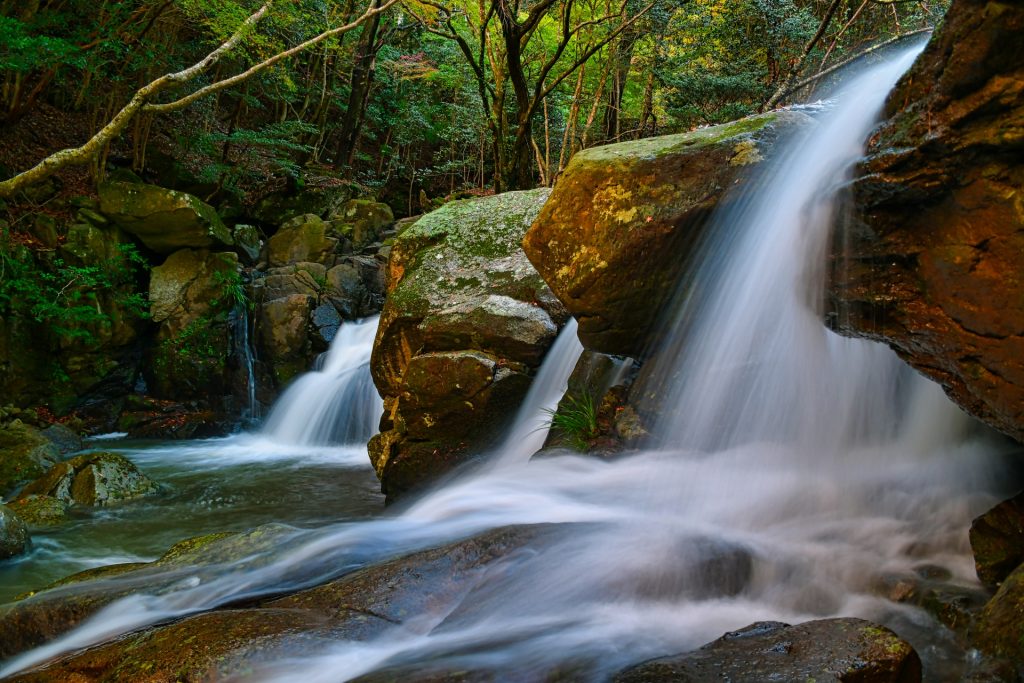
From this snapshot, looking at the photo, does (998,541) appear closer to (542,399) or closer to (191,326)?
(542,399)

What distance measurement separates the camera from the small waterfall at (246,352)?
1227cm

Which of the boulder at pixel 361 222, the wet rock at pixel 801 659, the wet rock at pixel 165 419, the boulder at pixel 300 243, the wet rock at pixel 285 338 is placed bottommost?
the wet rock at pixel 165 419

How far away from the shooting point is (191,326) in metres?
12.2

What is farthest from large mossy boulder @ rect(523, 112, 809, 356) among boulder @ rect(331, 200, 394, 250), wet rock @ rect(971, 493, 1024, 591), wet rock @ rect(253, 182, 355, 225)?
wet rock @ rect(253, 182, 355, 225)

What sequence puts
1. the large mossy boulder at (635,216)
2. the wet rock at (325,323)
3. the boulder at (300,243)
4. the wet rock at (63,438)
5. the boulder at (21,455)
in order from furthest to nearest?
the boulder at (300,243), the wet rock at (325,323), the wet rock at (63,438), the boulder at (21,455), the large mossy boulder at (635,216)

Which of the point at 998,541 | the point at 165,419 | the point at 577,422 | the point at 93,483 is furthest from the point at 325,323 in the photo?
the point at 998,541

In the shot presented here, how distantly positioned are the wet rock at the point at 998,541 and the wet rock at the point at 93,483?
26.3 ft

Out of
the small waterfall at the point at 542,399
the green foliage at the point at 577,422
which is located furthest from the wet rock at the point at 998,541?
the small waterfall at the point at 542,399

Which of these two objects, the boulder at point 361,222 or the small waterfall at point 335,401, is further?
the boulder at point 361,222

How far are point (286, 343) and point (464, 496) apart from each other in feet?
27.6

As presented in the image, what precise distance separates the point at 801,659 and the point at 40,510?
751 cm

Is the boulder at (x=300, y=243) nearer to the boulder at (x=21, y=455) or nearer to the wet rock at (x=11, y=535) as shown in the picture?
the boulder at (x=21, y=455)

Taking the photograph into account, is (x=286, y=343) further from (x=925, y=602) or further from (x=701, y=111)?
(x=925, y=602)

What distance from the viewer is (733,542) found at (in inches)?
145
